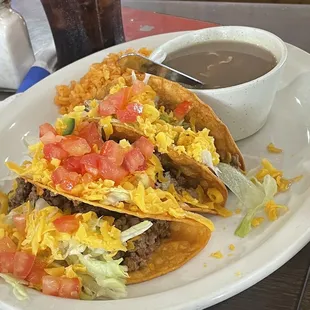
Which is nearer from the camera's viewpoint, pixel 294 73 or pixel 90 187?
pixel 90 187

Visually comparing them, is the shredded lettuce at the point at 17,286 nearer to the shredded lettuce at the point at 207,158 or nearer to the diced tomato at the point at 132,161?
the diced tomato at the point at 132,161

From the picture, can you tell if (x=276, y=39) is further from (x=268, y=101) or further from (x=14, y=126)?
(x=14, y=126)

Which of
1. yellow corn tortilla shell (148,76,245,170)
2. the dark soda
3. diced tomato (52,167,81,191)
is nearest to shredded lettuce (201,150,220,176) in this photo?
yellow corn tortilla shell (148,76,245,170)

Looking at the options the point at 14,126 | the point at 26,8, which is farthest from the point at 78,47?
the point at 26,8

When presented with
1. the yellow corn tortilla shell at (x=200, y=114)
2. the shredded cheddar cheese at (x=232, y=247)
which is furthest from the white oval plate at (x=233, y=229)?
the yellow corn tortilla shell at (x=200, y=114)

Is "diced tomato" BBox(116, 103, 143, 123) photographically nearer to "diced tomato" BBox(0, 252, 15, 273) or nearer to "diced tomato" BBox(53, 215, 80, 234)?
"diced tomato" BBox(53, 215, 80, 234)

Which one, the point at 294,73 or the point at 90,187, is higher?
the point at 90,187

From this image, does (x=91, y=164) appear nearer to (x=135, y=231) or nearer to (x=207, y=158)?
(x=135, y=231)
